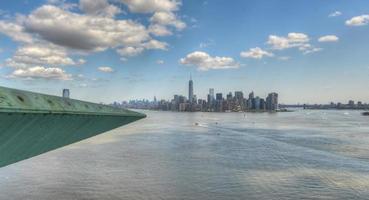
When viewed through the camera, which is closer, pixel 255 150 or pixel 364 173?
pixel 364 173

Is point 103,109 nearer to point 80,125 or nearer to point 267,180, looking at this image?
point 80,125

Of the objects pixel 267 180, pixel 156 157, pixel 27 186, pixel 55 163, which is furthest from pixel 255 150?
pixel 27 186

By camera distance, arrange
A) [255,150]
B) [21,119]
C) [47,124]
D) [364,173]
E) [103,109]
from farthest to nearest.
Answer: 1. [255,150]
2. [364,173]
3. [103,109]
4. [47,124]
5. [21,119]

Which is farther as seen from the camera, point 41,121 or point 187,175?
point 187,175

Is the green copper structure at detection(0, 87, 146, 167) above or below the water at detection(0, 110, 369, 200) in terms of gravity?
above

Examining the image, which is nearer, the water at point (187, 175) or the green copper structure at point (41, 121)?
the green copper structure at point (41, 121)

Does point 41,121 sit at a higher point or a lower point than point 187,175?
higher

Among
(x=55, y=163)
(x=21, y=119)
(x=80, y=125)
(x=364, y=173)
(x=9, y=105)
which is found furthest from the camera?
(x=55, y=163)

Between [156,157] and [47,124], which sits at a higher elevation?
[47,124]
